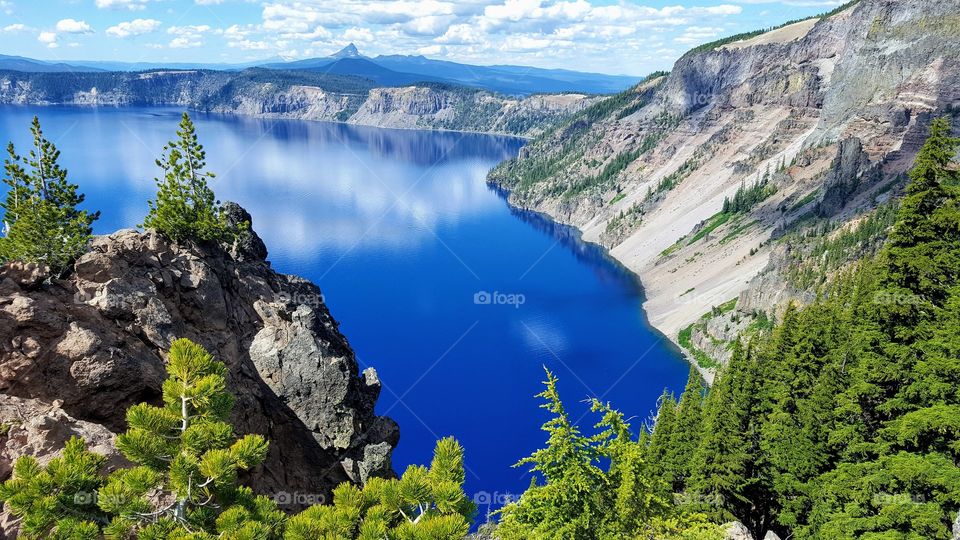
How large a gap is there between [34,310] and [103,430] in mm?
5351

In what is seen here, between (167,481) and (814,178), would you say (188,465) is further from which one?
(814,178)

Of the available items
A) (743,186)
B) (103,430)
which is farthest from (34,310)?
(743,186)

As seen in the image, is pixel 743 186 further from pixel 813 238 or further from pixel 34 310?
pixel 34 310

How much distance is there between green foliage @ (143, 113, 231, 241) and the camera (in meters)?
30.0

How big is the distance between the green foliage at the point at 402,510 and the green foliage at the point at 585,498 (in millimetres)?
4122

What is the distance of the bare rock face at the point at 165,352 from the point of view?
60.4ft

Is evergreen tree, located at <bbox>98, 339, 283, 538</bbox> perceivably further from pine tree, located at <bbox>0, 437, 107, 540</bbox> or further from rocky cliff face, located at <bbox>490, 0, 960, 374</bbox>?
rocky cliff face, located at <bbox>490, 0, 960, 374</bbox>

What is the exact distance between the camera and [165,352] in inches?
912
